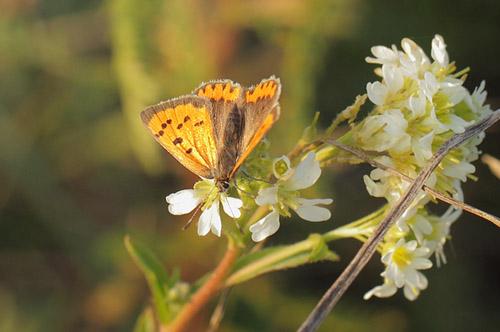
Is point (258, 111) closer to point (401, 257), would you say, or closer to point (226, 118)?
point (226, 118)

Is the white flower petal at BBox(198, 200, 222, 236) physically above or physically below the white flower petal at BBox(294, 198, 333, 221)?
above

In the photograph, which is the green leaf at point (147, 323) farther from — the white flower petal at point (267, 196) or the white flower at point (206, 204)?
the white flower petal at point (267, 196)

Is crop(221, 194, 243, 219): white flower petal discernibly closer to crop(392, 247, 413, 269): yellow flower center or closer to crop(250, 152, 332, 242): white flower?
crop(250, 152, 332, 242): white flower

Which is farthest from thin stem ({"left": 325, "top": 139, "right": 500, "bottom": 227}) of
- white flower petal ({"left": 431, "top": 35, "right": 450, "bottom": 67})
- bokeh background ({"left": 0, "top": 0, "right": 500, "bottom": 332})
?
bokeh background ({"left": 0, "top": 0, "right": 500, "bottom": 332})

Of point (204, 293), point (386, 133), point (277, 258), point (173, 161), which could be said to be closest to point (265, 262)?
point (277, 258)

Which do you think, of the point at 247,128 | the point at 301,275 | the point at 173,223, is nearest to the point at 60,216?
the point at 173,223

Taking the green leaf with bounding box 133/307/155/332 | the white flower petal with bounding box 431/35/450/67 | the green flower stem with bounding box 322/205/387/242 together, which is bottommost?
the green leaf with bounding box 133/307/155/332

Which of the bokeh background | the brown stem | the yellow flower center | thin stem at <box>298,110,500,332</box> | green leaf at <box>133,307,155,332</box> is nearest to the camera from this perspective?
thin stem at <box>298,110,500,332</box>
